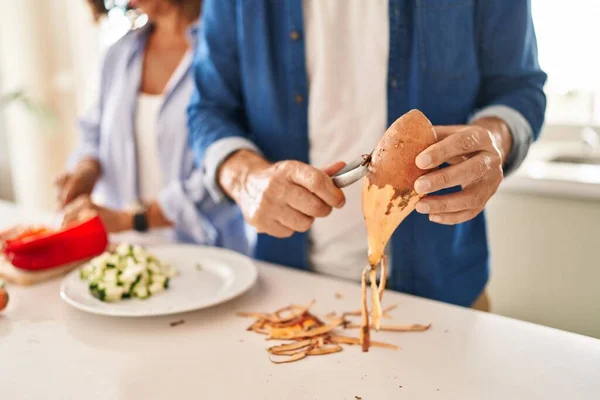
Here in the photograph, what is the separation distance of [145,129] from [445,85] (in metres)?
1.05

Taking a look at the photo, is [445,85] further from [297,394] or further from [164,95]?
[164,95]

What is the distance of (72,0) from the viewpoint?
3146 millimetres

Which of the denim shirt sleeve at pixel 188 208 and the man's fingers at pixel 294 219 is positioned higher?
the man's fingers at pixel 294 219

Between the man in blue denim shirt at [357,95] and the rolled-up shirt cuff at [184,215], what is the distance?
1.18 feet

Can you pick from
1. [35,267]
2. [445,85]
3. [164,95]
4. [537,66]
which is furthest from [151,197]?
[537,66]

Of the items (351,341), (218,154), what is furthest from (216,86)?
(351,341)

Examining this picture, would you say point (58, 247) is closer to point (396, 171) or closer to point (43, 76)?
point (396, 171)

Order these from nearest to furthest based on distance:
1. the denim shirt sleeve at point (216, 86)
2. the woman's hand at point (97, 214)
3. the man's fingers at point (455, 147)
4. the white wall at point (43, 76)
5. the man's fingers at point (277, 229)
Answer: the man's fingers at point (455, 147), the man's fingers at point (277, 229), the denim shirt sleeve at point (216, 86), the woman's hand at point (97, 214), the white wall at point (43, 76)

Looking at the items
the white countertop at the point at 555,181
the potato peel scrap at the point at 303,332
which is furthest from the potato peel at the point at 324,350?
the white countertop at the point at 555,181

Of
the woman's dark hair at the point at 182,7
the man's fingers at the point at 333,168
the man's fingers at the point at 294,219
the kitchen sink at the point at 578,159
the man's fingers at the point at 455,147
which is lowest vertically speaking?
the kitchen sink at the point at 578,159

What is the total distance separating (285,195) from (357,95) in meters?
0.37

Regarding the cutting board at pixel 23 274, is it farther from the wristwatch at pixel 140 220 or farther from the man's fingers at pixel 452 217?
the man's fingers at pixel 452 217

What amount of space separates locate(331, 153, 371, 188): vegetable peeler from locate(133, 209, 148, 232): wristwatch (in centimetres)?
89

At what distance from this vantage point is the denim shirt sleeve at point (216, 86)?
1250mm
